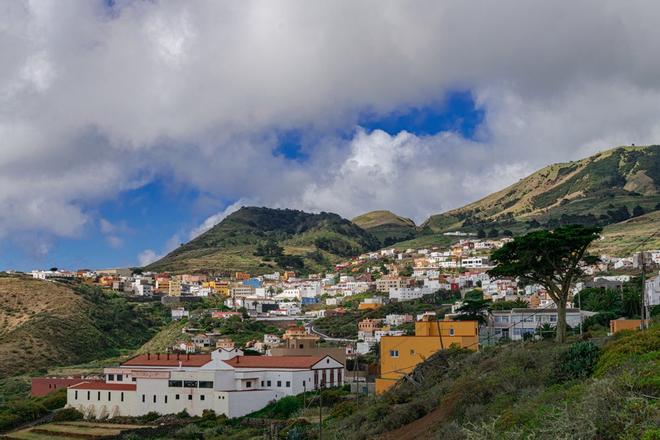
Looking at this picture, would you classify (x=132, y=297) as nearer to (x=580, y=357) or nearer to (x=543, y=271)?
(x=543, y=271)

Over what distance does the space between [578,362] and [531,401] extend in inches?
134

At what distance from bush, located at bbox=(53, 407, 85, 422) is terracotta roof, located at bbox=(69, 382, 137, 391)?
5.17 feet

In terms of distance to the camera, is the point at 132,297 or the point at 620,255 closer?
the point at 620,255

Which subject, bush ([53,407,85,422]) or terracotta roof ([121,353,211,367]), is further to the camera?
terracotta roof ([121,353,211,367])

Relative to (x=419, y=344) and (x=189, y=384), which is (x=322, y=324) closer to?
(x=189, y=384)

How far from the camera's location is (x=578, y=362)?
55.8 feet

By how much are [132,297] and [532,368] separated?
117567 millimetres

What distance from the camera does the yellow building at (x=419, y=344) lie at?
40531 millimetres

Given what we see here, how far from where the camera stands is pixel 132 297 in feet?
424

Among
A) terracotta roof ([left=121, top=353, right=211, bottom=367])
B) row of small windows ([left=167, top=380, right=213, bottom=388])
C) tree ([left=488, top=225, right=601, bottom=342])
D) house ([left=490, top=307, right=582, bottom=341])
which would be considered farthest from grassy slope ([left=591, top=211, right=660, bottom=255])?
tree ([left=488, top=225, right=601, bottom=342])

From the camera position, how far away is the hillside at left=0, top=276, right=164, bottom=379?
249ft

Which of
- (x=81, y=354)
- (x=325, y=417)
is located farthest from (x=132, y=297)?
(x=325, y=417)

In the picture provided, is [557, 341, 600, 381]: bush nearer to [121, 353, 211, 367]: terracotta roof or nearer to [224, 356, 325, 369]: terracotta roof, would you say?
[224, 356, 325, 369]: terracotta roof

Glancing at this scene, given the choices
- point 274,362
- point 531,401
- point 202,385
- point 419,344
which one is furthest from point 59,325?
point 531,401
